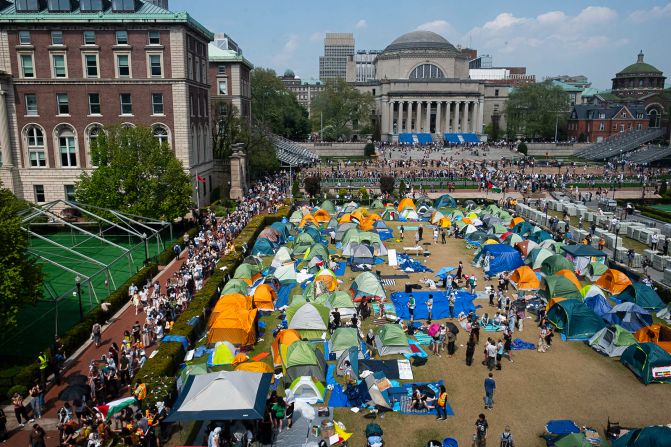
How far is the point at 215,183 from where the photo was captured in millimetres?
54969

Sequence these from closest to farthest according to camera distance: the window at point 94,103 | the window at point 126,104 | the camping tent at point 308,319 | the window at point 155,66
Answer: the camping tent at point 308,319
the window at point 155,66
the window at point 94,103
the window at point 126,104

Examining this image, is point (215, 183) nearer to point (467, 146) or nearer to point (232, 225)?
point (232, 225)

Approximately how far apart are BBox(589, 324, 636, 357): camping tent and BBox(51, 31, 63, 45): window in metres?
42.0

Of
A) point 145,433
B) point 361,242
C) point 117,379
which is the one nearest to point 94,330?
point 117,379

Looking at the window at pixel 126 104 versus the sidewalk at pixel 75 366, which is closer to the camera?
the sidewalk at pixel 75 366

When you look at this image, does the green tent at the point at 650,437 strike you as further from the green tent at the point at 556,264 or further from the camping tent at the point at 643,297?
the green tent at the point at 556,264

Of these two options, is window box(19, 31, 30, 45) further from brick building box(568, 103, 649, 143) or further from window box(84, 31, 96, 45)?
brick building box(568, 103, 649, 143)

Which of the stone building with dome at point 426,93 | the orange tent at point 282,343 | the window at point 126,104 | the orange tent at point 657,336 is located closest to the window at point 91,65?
the window at point 126,104

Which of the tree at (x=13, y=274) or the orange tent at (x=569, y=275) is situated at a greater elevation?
the tree at (x=13, y=274)

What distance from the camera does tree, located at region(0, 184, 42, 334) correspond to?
58.2 feet

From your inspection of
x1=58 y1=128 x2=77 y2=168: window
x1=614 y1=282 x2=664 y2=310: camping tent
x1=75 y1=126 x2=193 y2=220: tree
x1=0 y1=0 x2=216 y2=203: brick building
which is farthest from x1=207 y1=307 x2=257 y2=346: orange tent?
x1=58 y1=128 x2=77 y2=168: window

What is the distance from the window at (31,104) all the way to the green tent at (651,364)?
4373 cm

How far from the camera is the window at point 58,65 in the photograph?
4119 cm

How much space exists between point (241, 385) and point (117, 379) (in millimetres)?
5413
